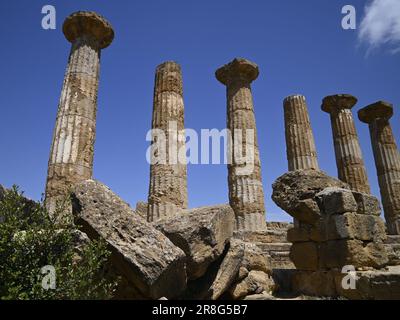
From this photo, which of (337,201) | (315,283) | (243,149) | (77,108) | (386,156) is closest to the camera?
(337,201)

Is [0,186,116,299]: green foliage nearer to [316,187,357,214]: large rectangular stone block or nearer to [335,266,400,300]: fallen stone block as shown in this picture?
[335,266,400,300]: fallen stone block

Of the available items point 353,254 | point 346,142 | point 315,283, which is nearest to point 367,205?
point 353,254

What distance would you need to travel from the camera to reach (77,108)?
34.6 feet

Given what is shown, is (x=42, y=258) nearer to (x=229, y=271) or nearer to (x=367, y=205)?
(x=229, y=271)

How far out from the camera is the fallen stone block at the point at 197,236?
5.49m

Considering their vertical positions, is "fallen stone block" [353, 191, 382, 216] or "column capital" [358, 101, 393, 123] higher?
"column capital" [358, 101, 393, 123]

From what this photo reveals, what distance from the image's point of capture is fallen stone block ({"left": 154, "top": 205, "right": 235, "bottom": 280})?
549 cm

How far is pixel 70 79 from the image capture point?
10.9m

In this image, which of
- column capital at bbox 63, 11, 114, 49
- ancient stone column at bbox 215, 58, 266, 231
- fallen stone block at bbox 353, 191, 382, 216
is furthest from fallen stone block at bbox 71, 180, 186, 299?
ancient stone column at bbox 215, 58, 266, 231

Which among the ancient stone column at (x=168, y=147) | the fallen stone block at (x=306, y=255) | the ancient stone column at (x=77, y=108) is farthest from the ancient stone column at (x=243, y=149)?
the ancient stone column at (x=77, y=108)

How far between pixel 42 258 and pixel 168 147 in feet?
27.6

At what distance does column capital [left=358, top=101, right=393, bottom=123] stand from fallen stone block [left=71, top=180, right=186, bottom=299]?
65.6 feet
